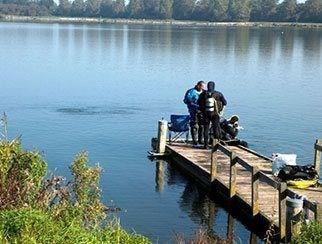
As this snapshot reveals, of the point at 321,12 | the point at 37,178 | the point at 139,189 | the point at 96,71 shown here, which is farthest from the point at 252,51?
the point at 321,12

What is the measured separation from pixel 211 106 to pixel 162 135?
8.69ft

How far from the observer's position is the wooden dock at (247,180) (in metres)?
14.2

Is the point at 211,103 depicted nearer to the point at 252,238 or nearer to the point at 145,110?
the point at 252,238

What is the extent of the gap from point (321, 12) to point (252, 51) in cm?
11386

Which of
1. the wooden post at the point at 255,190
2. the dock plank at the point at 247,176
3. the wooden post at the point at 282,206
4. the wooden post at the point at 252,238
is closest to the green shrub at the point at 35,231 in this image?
the wooden post at the point at 282,206

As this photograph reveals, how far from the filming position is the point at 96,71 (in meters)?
54.2

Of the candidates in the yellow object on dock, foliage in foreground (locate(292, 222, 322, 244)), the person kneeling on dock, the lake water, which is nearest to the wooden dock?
the yellow object on dock

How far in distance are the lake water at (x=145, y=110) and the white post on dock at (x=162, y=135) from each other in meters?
0.61

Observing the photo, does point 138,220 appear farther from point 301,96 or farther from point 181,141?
point 301,96

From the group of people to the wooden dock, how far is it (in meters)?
0.48

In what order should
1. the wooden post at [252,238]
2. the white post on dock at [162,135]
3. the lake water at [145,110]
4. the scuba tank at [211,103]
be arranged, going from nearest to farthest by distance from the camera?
the wooden post at [252,238] → the lake water at [145,110] → the scuba tank at [211,103] → the white post on dock at [162,135]

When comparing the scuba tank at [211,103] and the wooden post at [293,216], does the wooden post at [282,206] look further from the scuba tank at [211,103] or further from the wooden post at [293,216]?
the scuba tank at [211,103]

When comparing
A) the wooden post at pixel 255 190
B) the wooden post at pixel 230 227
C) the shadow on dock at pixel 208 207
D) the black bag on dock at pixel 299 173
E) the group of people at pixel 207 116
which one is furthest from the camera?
the group of people at pixel 207 116

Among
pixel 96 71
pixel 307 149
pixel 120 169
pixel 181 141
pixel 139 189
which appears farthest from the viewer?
pixel 96 71
